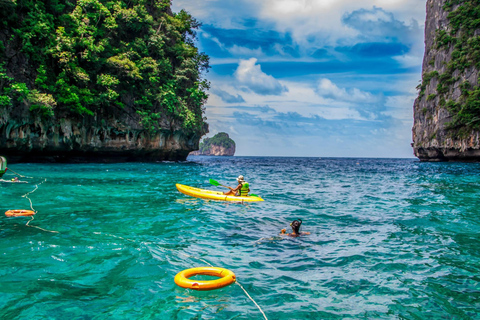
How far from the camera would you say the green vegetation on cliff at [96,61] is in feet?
78.2

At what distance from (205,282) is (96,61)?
28.8 meters

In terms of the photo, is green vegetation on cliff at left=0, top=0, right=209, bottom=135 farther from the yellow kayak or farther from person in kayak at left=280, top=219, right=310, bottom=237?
person in kayak at left=280, top=219, right=310, bottom=237

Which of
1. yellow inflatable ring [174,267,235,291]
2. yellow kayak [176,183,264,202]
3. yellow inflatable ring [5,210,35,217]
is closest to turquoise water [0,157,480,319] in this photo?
yellow inflatable ring [174,267,235,291]

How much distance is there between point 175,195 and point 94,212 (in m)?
4.95

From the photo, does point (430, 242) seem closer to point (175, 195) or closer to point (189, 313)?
point (189, 313)

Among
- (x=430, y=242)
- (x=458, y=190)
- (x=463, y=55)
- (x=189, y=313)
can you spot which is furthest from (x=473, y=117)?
(x=189, y=313)

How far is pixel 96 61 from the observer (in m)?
28.3

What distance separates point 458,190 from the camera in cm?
1767

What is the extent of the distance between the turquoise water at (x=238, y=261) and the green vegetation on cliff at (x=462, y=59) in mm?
35876

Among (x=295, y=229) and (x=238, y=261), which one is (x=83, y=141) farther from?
(x=238, y=261)

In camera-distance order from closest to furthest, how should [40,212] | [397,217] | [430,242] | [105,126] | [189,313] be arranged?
[189,313]
[430,242]
[40,212]
[397,217]
[105,126]

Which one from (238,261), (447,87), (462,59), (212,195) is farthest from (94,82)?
(447,87)

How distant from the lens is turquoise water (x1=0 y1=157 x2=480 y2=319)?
4.46 metres

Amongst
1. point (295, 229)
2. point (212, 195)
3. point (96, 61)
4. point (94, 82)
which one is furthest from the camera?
point (94, 82)
